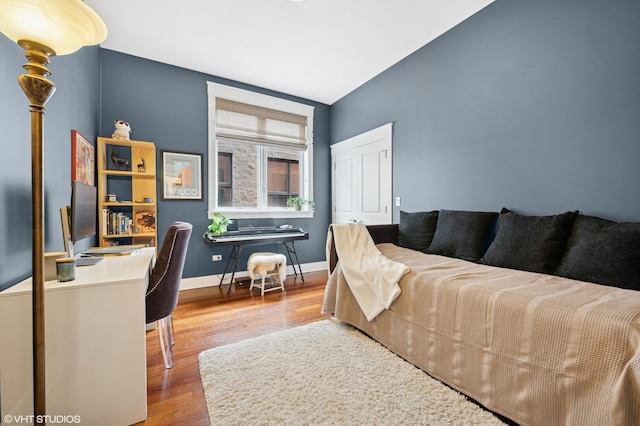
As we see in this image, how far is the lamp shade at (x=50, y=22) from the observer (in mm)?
922

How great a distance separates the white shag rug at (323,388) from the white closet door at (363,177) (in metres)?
2.08

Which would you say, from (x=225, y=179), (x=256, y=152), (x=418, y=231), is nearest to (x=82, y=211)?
(x=225, y=179)

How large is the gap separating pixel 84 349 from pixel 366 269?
1.69 m

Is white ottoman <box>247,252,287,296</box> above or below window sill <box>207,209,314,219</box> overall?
below

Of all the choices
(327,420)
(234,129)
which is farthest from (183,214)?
(327,420)

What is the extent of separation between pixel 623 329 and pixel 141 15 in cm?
392

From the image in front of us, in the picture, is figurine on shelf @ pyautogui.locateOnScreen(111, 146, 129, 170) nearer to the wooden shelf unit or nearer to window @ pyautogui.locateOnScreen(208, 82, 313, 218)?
the wooden shelf unit

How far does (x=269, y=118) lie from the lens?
4.12 meters

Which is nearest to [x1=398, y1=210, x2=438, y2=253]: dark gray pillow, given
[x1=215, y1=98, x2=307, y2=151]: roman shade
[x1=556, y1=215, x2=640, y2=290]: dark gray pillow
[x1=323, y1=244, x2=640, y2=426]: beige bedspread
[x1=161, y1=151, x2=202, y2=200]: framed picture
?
[x1=323, y1=244, x2=640, y2=426]: beige bedspread

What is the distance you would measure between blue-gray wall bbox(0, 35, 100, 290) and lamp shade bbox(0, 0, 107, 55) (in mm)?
548

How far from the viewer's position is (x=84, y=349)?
1246 millimetres

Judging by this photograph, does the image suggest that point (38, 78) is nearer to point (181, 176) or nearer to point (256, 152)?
point (181, 176)

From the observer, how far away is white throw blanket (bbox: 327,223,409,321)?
190 cm

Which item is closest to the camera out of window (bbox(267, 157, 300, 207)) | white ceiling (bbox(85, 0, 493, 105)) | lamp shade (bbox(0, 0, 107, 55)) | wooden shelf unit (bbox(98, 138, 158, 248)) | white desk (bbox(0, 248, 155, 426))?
lamp shade (bbox(0, 0, 107, 55))
